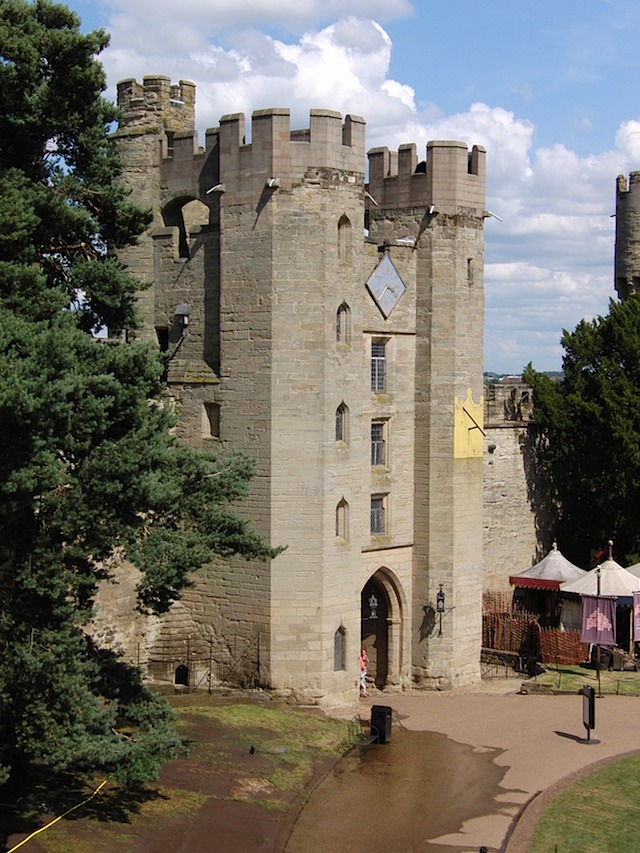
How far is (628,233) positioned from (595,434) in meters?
10.5

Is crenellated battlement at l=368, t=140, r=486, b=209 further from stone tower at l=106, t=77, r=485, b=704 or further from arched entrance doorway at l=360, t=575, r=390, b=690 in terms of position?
arched entrance doorway at l=360, t=575, r=390, b=690

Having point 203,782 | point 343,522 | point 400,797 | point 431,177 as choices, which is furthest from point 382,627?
point 431,177

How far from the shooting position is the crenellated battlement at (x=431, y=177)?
2967 centimetres

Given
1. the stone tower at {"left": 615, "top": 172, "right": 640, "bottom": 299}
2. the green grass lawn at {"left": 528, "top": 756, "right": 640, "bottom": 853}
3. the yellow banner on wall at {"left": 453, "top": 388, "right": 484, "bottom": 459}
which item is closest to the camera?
the green grass lawn at {"left": 528, "top": 756, "right": 640, "bottom": 853}

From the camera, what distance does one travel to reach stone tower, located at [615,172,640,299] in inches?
1768

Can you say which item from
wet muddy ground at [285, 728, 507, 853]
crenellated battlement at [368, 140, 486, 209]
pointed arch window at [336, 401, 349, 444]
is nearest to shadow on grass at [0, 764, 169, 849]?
wet muddy ground at [285, 728, 507, 853]

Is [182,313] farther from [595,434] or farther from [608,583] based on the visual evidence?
[595,434]

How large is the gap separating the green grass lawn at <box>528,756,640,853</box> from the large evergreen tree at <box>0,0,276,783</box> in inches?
248

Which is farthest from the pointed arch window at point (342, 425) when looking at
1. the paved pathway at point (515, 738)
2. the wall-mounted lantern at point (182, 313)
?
the paved pathway at point (515, 738)

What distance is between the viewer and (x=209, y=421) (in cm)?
2723

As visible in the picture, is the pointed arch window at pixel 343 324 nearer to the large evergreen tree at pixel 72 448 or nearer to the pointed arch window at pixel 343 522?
the pointed arch window at pixel 343 522

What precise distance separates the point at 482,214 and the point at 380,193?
2.50 m

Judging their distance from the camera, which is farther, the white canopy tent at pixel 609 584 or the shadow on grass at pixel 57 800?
the white canopy tent at pixel 609 584

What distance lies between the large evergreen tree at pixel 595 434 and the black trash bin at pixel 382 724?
1397 centimetres
